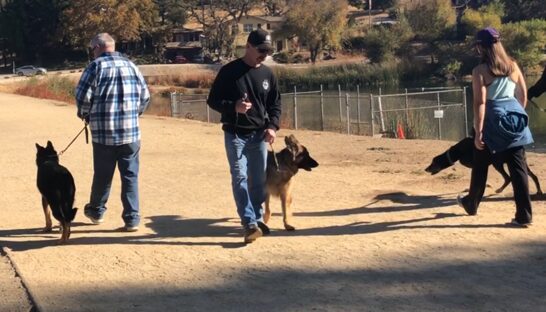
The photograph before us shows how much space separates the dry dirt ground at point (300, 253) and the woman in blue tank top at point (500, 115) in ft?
1.61

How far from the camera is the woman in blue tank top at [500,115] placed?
6.59m

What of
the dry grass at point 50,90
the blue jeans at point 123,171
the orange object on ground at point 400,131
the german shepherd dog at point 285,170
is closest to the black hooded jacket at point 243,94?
the german shepherd dog at point 285,170

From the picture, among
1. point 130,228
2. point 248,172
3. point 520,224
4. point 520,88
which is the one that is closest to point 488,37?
point 520,88

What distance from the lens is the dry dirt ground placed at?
16.5 ft

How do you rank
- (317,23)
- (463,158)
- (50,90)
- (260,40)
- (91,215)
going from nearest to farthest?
(260,40) < (91,215) < (463,158) < (50,90) < (317,23)

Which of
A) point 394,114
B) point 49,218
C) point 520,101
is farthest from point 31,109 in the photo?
point 520,101

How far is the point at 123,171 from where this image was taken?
7.04 meters

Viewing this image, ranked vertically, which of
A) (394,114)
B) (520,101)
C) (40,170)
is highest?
(520,101)

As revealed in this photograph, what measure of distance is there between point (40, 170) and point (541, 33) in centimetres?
6367

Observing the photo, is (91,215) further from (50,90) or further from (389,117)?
(50,90)

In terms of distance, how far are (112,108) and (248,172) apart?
1.46 metres

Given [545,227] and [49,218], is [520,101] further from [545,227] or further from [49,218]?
[49,218]

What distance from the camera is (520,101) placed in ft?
23.2

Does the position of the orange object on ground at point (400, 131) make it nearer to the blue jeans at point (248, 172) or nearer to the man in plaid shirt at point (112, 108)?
the blue jeans at point (248, 172)
